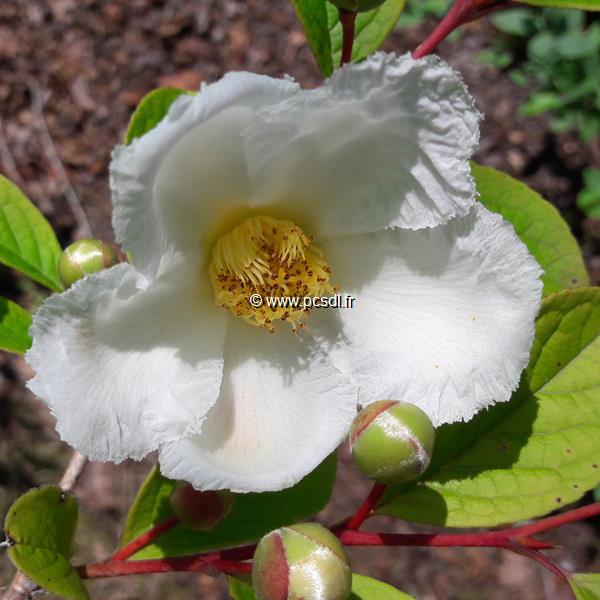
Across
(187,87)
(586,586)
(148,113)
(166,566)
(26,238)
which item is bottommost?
(187,87)

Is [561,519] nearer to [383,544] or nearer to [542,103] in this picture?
[383,544]

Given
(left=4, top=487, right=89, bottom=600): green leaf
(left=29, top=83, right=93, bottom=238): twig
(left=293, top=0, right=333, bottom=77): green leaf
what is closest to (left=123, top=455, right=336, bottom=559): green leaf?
(left=4, top=487, right=89, bottom=600): green leaf

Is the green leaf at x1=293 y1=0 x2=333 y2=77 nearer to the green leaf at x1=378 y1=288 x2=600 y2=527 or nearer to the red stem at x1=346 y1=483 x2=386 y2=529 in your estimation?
the green leaf at x1=378 y1=288 x2=600 y2=527

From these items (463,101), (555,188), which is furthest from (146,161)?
(555,188)

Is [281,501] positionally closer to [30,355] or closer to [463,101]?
[30,355]

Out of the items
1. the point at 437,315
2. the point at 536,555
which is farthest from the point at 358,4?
the point at 536,555
